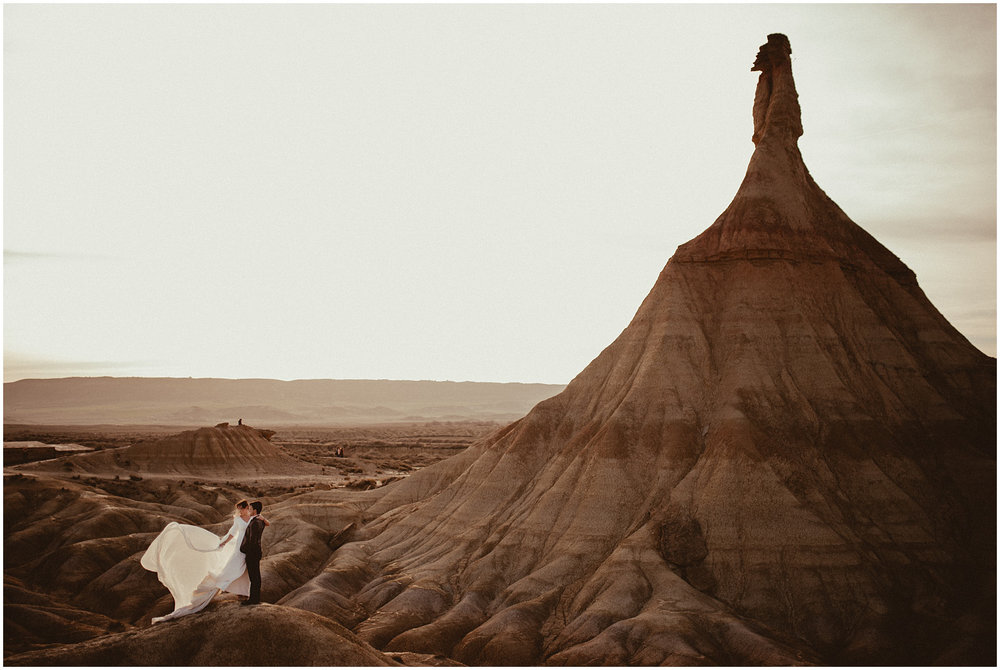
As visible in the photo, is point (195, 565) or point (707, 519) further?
point (707, 519)

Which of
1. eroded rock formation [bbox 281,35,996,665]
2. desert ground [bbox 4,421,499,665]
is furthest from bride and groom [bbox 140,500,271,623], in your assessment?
eroded rock formation [bbox 281,35,996,665]

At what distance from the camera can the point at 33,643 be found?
27.5 metres

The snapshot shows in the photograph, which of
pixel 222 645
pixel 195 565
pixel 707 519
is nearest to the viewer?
pixel 222 645

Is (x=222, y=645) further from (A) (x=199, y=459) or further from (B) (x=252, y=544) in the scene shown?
(A) (x=199, y=459)

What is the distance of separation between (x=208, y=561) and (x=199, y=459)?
247 feet

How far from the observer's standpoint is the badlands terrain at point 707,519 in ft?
97.5

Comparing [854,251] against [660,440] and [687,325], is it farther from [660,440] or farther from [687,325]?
[660,440]

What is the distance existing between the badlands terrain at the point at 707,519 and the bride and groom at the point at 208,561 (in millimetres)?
609

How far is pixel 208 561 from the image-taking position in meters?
21.6

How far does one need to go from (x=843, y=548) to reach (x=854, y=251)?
17.1 meters

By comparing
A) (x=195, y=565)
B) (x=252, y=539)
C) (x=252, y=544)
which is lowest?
(x=195, y=565)

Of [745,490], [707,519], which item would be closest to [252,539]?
[707,519]

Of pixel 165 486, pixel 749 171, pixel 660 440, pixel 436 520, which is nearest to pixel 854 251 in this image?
pixel 749 171

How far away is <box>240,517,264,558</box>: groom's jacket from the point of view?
20781 millimetres
